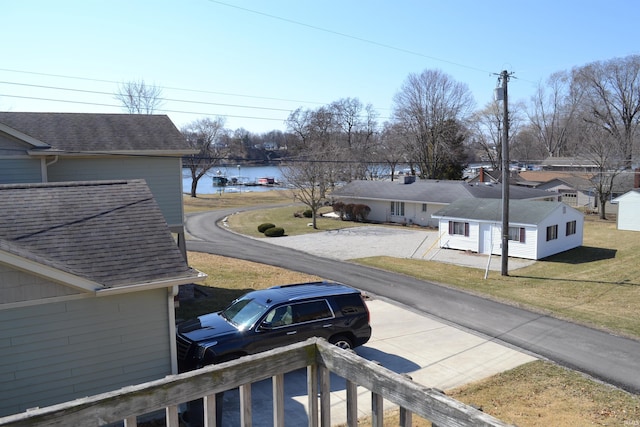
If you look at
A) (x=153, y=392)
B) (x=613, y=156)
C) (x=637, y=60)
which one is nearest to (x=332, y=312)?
(x=153, y=392)

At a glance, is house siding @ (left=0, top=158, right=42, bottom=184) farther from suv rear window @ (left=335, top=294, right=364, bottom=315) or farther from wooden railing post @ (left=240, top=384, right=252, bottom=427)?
wooden railing post @ (left=240, top=384, right=252, bottom=427)

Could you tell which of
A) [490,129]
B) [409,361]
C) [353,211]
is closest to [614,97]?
[490,129]

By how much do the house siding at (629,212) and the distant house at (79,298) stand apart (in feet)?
142

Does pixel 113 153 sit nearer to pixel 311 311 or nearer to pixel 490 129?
pixel 311 311

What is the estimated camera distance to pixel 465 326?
17.1 metres

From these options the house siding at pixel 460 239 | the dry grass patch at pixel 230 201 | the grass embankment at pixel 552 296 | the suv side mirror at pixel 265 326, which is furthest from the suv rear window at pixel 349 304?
the dry grass patch at pixel 230 201

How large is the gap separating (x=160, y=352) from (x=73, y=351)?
1593 millimetres

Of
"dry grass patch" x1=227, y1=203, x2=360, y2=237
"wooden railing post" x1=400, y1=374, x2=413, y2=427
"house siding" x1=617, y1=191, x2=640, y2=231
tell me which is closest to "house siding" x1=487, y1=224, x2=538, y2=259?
"dry grass patch" x1=227, y1=203, x2=360, y2=237

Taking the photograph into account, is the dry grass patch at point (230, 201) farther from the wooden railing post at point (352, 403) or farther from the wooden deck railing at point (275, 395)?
the wooden railing post at point (352, 403)

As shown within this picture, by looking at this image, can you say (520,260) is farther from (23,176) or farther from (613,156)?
(613,156)

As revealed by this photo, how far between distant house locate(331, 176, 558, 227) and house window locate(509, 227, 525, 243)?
12.5 meters

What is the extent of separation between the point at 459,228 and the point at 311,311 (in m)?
24.1

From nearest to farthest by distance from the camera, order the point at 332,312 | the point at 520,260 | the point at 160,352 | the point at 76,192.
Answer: the point at 160,352 → the point at 76,192 → the point at 332,312 → the point at 520,260

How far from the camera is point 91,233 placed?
10.4 metres
